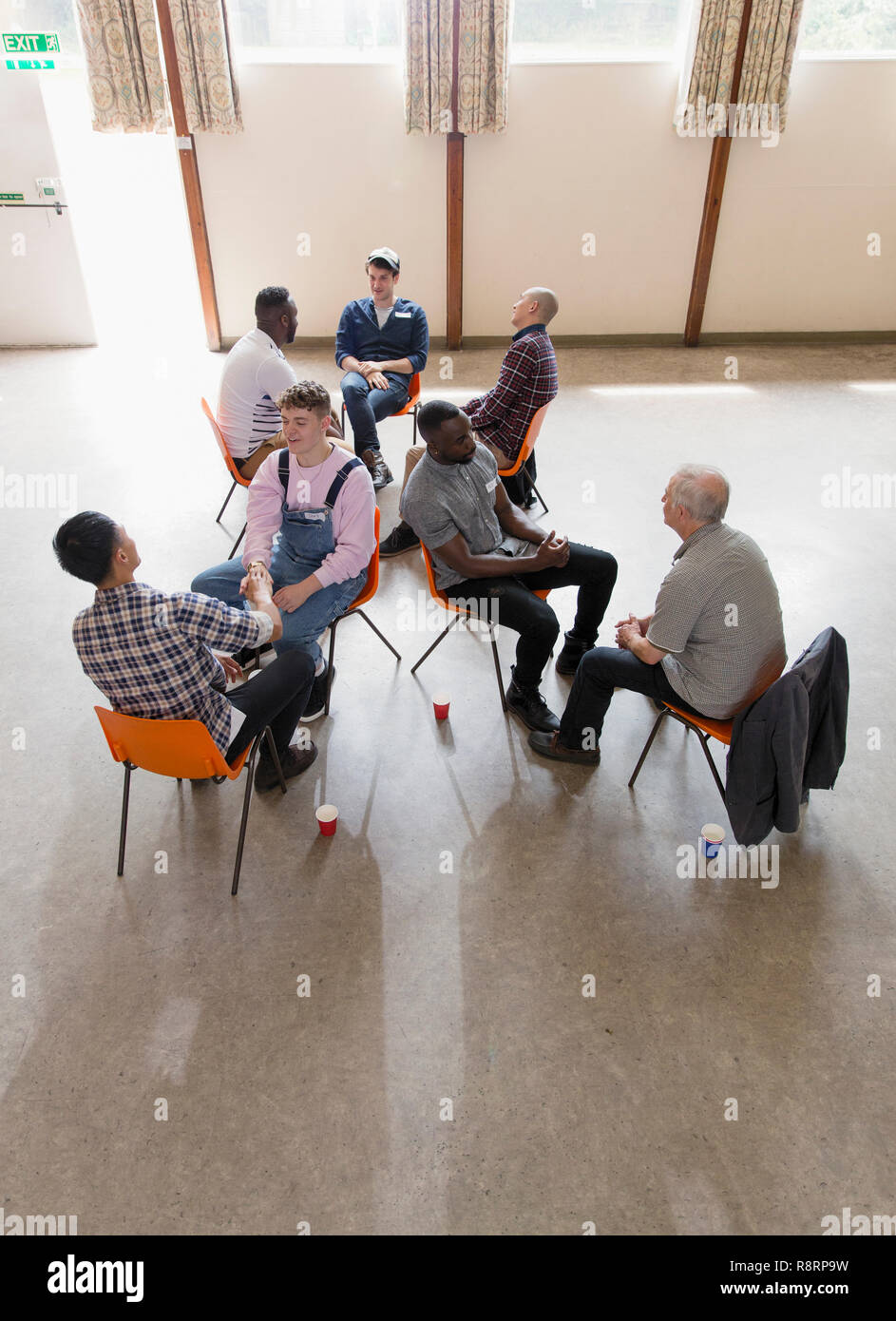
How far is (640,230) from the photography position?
691 centimetres

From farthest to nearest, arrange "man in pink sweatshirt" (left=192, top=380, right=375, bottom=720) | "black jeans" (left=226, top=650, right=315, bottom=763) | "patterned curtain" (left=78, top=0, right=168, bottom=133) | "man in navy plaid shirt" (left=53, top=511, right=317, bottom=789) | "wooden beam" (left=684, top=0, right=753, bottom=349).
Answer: "wooden beam" (left=684, top=0, right=753, bottom=349) < "patterned curtain" (left=78, top=0, right=168, bottom=133) < "man in pink sweatshirt" (left=192, top=380, right=375, bottom=720) < "black jeans" (left=226, top=650, right=315, bottom=763) < "man in navy plaid shirt" (left=53, top=511, right=317, bottom=789)

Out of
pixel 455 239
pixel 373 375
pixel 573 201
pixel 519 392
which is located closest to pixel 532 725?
pixel 519 392

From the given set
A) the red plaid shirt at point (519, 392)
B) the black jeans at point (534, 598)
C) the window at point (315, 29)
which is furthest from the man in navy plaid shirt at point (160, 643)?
the window at point (315, 29)

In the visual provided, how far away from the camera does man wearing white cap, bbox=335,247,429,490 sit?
485 cm

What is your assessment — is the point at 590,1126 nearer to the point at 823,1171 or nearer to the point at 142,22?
the point at 823,1171

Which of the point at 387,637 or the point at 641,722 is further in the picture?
the point at 387,637

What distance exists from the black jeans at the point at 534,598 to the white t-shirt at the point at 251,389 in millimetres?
1527

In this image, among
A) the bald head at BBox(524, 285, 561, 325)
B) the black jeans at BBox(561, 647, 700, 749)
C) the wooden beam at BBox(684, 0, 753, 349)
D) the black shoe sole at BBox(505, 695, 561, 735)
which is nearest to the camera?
the black jeans at BBox(561, 647, 700, 749)

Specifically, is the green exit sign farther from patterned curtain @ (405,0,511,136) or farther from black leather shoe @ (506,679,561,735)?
black leather shoe @ (506,679,561,735)

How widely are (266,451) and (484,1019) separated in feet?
9.43

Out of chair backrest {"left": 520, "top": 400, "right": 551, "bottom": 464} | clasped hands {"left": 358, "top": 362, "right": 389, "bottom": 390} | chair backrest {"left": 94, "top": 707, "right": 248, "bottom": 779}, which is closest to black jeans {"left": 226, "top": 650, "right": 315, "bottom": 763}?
chair backrest {"left": 94, "top": 707, "right": 248, "bottom": 779}

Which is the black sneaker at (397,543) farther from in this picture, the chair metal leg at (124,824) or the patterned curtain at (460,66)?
the patterned curtain at (460,66)

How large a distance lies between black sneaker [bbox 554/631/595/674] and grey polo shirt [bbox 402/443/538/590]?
52 cm
